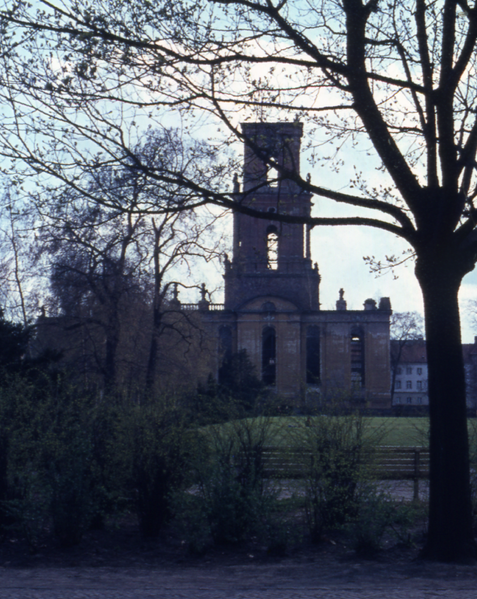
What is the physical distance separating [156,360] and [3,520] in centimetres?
1683

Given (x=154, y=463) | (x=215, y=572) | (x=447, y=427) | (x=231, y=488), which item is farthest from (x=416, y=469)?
(x=215, y=572)

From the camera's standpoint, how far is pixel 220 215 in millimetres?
9055

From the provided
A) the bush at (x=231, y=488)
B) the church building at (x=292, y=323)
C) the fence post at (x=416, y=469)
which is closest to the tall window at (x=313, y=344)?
the church building at (x=292, y=323)

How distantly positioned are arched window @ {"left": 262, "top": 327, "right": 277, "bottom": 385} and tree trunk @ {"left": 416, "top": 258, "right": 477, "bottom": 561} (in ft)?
173

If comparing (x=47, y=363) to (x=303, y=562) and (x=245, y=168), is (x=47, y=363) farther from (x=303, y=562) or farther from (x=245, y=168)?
(x=303, y=562)

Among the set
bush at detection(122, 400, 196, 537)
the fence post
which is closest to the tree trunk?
the fence post

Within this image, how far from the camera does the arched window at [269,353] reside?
199 ft

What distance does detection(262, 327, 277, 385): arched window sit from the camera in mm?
60531

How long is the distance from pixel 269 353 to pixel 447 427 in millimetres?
53979

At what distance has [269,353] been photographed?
61.4 m

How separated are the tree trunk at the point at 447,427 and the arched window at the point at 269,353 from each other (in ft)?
173

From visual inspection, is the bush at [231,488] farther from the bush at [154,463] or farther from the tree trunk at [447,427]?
the tree trunk at [447,427]

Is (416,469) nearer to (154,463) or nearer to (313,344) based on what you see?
(154,463)

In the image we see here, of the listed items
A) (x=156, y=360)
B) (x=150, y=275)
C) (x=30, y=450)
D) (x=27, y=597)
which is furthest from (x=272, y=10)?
(x=156, y=360)
